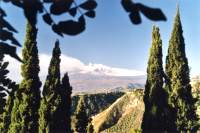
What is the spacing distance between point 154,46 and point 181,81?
4.23 meters

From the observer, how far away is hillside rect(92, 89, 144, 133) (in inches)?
5315

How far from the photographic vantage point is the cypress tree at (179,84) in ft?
136

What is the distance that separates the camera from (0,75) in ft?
17.1

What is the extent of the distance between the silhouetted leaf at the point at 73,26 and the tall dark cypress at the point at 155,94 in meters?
35.6

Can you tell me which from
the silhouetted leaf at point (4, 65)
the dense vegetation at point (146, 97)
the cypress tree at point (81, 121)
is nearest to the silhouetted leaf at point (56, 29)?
the silhouetted leaf at point (4, 65)

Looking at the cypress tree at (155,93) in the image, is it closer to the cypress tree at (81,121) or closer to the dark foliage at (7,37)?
the cypress tree at (81,121)

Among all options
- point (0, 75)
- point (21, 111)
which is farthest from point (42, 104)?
point (0, 75)

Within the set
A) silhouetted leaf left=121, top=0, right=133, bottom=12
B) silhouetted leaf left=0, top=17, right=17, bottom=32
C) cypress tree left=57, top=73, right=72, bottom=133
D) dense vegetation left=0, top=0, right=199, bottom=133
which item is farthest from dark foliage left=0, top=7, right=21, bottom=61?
cypress tree left=57, top=73, right=72, bottom=133

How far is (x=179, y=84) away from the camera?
4300cm

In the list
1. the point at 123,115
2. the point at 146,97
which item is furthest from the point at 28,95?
the point at 123,115

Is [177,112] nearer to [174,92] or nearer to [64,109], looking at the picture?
[174,92]

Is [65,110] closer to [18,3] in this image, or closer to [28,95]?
[28,95]

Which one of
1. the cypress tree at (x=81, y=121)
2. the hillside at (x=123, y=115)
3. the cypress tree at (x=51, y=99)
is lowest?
the hillside at (x=123, y=115)

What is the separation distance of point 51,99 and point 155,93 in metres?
8.56
